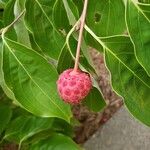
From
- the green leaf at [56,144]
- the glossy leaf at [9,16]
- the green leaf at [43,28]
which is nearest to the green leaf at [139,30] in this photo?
the green leaf at [43,28]

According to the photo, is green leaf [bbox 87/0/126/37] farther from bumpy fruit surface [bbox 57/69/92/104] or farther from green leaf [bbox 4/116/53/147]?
green leaf [bbox 4/116/53/147]

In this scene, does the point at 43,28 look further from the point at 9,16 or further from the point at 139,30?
the point at 139,30

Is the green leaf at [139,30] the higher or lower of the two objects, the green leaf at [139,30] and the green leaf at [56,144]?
the higher

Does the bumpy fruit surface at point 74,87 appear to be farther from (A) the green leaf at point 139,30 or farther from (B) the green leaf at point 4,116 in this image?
(B) the green leaf at point 4,116

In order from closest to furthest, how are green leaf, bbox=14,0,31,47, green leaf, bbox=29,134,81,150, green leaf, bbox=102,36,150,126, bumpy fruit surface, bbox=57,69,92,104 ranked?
bumpy fruit surface, bbox=57,69,92,104 → green leaf, bbox=102,36,150,126 → green leaf, bbox=14,0,31,47 → green leaf, bbox=29,134,81,150

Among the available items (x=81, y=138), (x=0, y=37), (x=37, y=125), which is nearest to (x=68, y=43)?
(x=0, y=37)

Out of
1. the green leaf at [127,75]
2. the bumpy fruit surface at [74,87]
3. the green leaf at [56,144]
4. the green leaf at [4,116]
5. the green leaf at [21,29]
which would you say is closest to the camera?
the bumpy fruit surface at [74,87]

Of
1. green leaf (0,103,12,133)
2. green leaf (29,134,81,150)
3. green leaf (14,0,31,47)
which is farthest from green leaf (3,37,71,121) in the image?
green leaf (0,103,12,133)
